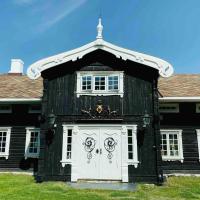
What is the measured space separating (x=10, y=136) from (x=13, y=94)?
7.57ft

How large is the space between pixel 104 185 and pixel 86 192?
1.54 meters

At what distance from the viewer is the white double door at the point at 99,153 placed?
511 inches

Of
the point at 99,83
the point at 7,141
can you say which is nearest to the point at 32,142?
the point at 7,141

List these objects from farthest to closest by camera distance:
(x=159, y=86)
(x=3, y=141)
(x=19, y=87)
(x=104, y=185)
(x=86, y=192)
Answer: (x=19, y=87) < (x=159, y=86) < (x=3, y=141) < (x=104, y=185) < (x=86, y=192)

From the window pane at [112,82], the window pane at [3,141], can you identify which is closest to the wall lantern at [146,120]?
the window pane at [112,82]

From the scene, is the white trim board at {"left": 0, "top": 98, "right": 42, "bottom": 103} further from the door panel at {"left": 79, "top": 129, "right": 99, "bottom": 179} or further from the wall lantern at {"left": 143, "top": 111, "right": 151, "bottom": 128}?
the wall lantern at {"left": 143, "top": 111, "right": 151, "bottom": 128}

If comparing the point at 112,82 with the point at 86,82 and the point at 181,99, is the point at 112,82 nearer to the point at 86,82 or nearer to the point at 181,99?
the point at 86,82

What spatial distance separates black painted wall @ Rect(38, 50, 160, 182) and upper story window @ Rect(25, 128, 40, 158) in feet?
7.12

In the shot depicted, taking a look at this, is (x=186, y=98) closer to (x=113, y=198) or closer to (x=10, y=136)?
(x=113, y=198)

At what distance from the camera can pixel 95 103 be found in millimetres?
13734

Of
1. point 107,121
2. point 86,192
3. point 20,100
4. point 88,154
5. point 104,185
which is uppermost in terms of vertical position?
point 20,100

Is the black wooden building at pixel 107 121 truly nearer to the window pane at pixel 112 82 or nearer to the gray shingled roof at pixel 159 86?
the window pane at pixel 112 82

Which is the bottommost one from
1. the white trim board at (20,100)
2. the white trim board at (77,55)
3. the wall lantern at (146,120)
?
the wall lantern at (146,120)

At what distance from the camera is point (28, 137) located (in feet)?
51.1
